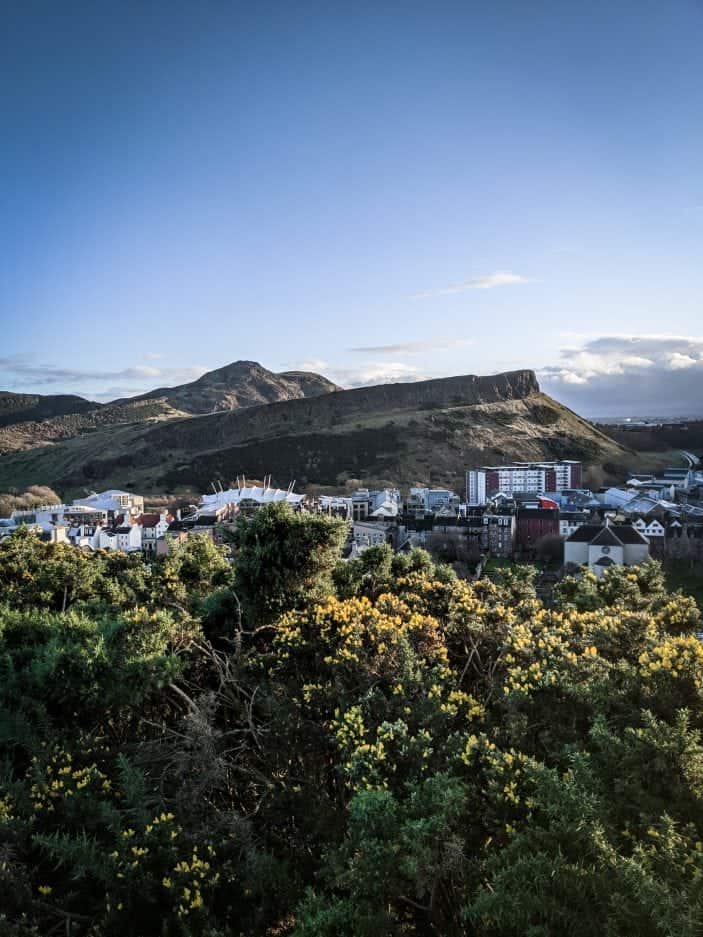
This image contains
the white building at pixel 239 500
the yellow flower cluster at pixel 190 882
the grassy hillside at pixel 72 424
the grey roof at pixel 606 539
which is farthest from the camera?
the grassy hillside at pixel 72 424

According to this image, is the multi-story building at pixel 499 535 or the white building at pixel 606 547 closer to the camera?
the white building at pixel 606 547

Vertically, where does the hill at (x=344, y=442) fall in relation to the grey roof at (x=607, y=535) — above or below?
above

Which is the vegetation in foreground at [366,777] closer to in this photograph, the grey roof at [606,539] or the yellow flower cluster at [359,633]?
the yellow flower cluster at [359,633]

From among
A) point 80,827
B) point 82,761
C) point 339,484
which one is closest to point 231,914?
point 80,827

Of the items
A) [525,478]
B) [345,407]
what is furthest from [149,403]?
[525,478]

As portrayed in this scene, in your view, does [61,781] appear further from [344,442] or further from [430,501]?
[344,442]

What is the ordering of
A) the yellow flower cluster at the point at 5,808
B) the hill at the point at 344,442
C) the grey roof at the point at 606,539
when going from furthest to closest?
the hill at the point at 344,442 → the grey roof at the point at 606,539 → the yellow flower cluster at the point at 5,808

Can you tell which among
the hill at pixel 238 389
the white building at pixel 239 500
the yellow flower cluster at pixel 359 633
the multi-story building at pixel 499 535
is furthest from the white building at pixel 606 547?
the hill at pixel 238 389
